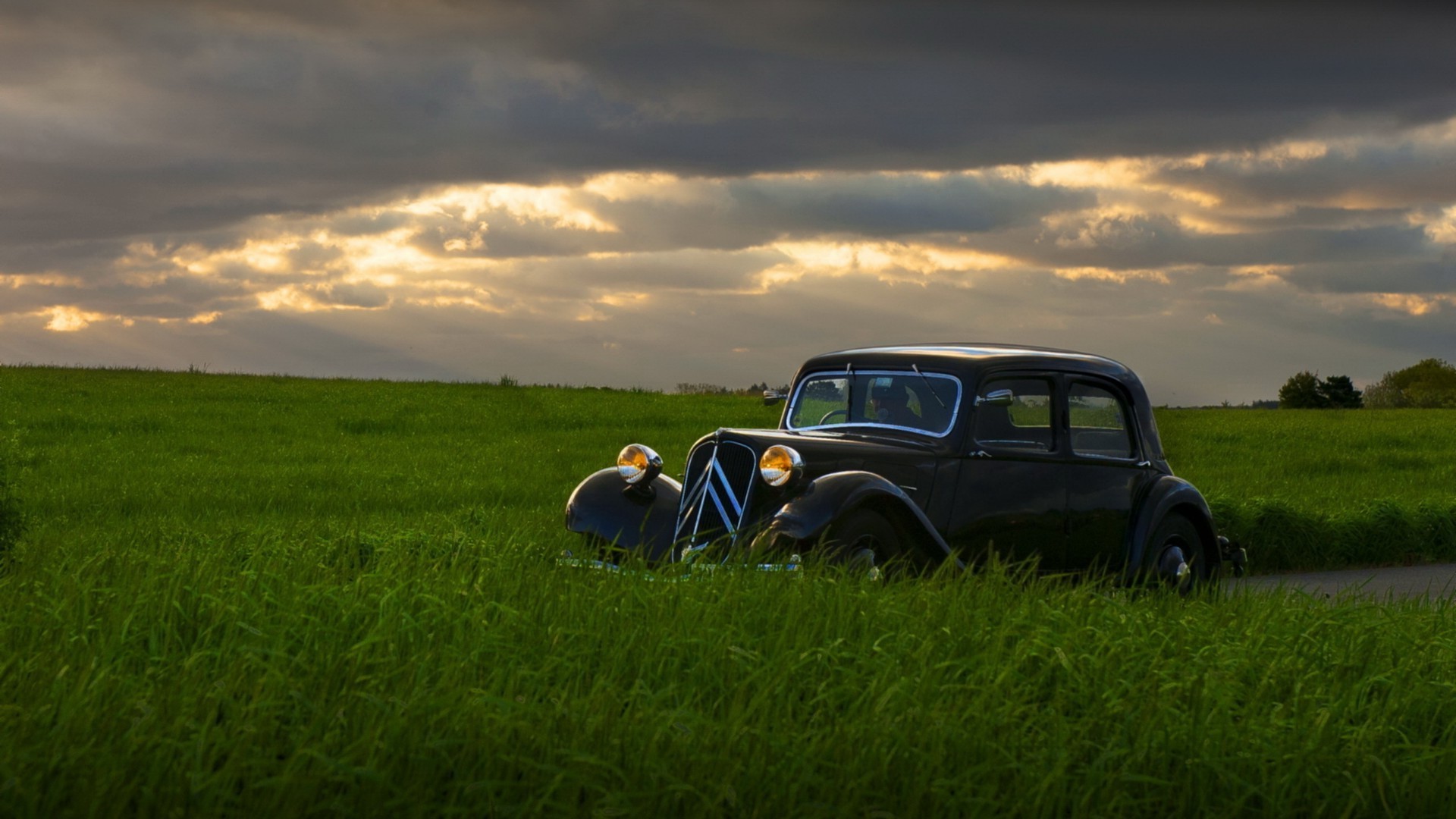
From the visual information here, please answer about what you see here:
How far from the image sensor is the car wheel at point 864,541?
23.2ft

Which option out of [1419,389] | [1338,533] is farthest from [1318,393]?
[1338,533]

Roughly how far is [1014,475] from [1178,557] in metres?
1.96

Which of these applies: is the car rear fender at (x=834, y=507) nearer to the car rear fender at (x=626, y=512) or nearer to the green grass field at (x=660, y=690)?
the green grass field at (x=660, y=690)

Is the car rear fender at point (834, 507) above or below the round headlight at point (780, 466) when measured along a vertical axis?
below

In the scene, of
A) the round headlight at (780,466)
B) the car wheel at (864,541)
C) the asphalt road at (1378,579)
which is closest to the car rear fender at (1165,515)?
the asphalt road at (1378,579)

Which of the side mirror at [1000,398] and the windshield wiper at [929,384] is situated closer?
the side mirror at [1000,398]

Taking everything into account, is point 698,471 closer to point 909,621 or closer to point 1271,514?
point 909,621

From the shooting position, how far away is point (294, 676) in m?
4.97

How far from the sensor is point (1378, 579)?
43.4ft

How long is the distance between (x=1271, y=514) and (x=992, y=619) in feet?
28.6

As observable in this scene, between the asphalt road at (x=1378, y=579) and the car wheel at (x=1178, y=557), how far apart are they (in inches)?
72.7

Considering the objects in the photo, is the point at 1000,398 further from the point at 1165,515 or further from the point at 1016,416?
the point at 1165,515

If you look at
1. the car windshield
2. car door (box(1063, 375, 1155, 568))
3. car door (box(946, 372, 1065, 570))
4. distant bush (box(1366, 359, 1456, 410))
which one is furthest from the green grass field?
distant bush (box(1366, 359, 1456, 410))

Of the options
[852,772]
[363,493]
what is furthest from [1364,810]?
[363,493]
